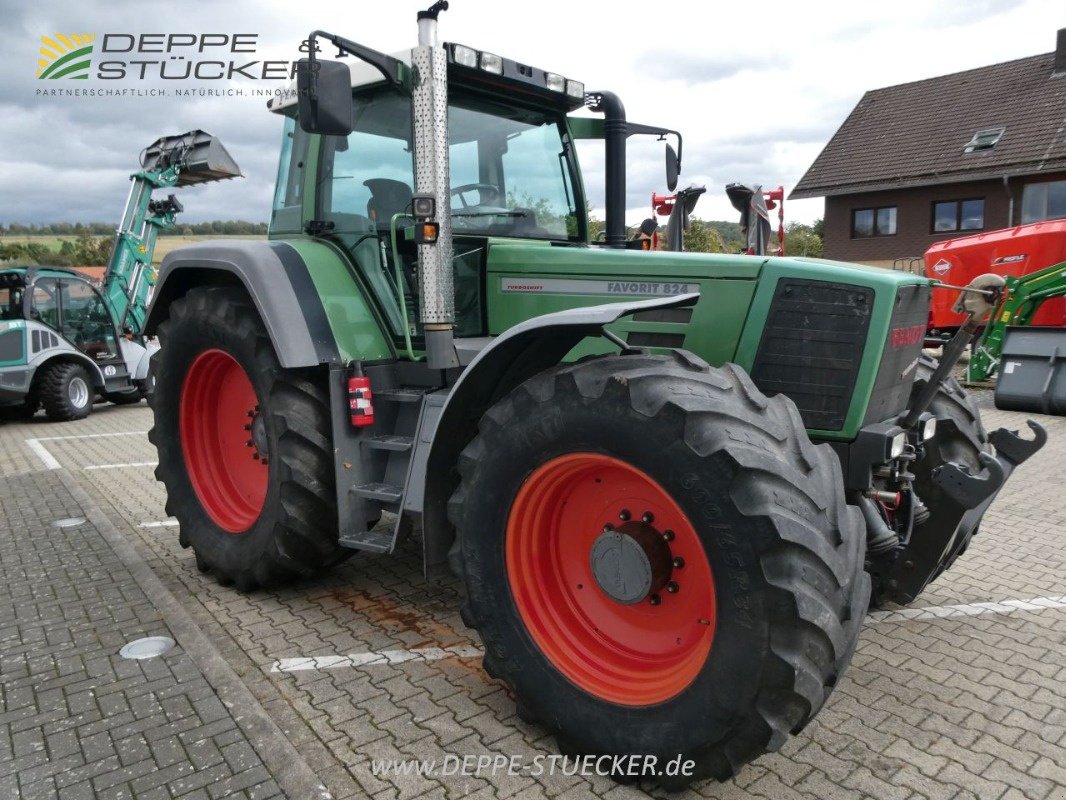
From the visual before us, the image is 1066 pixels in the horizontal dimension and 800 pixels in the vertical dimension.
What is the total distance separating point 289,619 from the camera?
12.8 ft

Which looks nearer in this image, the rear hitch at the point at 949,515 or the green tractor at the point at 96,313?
the rear hitch at the point at 949,515

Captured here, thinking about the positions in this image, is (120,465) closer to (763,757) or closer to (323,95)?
(323,95)

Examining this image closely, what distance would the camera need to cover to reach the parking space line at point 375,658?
339cm

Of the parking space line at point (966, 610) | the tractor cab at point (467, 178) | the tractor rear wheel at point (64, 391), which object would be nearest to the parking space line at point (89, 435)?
the tractor rear wheel at point (64, 391)

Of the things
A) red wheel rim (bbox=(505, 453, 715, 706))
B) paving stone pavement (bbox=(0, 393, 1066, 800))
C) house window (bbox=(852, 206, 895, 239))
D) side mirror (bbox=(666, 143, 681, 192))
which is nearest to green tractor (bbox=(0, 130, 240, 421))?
paving stone pavement (bbox=(0, 393, 1066, 800))

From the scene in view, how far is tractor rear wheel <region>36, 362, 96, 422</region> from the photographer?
36.4 ft

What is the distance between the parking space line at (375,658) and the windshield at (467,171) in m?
1.88

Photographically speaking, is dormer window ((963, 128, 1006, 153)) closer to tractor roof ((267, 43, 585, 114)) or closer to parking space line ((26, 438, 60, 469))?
tractor roof ((267, 43, 585, 114))

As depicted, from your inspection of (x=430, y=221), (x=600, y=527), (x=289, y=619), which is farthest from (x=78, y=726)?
(x=430, y=221)

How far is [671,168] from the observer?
176 inches

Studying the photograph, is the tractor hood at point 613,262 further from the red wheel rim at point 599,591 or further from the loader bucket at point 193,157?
the loader bucket at point 193,157

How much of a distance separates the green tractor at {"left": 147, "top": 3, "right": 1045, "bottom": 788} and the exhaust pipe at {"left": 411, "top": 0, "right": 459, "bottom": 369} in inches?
0.5

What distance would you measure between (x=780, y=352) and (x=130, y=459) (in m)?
7.15

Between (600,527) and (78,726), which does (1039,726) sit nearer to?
(600,527)
